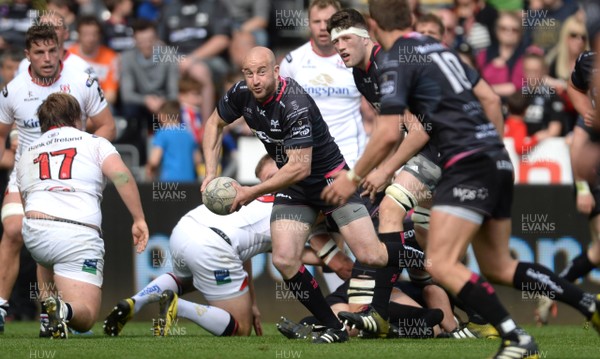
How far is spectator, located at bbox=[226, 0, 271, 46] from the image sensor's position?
17.0m

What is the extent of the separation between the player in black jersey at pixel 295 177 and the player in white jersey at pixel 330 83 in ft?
5.87

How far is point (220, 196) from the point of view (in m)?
9.22

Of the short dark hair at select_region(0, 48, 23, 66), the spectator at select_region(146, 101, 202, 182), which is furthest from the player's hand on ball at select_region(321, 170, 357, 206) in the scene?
the spectator at select_region(146, 101, 202, 182)

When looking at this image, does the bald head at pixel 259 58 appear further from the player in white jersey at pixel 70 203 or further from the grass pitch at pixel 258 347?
the grass pitch at pixel 258 347

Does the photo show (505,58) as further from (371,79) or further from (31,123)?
(31,123)

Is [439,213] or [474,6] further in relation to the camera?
[474,6]

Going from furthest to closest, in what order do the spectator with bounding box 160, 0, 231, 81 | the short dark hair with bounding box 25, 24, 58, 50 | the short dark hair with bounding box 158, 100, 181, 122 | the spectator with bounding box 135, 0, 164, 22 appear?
the spectator with bounding box 135, 0, 164, 22, the spectator with bounding box 160, 0, 231, 81, the short dark hair with bounding box 158, 100, 181, 122, the short dark hair with bounding box 25, 24, 58, 50

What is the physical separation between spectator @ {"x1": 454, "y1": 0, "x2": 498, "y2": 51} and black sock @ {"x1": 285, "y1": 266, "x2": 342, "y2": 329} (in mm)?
7285

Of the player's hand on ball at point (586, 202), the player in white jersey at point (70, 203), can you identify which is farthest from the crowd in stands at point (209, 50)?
the player in white jersey at point (70, 203)

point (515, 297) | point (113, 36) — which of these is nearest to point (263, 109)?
point (515, 297)

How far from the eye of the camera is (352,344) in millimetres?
9055

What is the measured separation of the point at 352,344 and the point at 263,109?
80.5 inches

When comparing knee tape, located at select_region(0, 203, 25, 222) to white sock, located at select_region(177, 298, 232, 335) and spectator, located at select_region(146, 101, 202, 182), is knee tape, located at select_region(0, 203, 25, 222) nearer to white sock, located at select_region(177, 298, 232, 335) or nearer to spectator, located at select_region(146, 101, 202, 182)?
white sock, located at select_region(177, 298, 232, 335)

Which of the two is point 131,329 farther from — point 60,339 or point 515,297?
point 515,297
